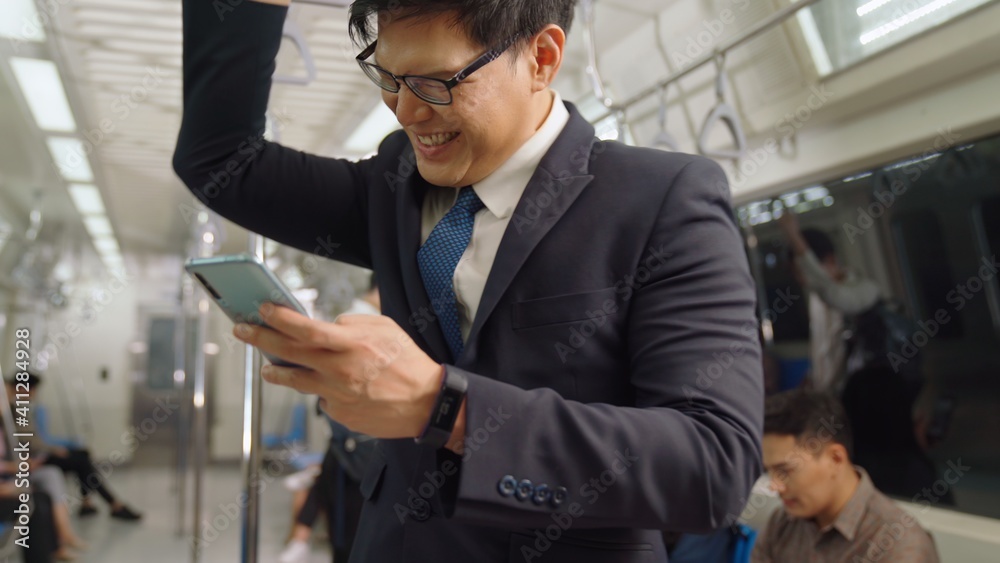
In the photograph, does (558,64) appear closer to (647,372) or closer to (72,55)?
(647,372)

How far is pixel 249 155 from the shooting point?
37.4 inches

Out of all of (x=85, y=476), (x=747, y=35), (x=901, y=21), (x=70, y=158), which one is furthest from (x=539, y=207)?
(x=85, y=476)

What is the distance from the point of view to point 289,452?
4.67 m

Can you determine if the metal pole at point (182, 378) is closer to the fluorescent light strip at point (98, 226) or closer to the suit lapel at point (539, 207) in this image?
the fluorescent light strip at point (98, 226)

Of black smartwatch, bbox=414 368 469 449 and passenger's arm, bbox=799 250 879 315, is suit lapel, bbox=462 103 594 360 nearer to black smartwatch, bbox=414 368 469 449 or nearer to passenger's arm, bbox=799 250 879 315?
black smartwatch, bbox=414 368 469 449

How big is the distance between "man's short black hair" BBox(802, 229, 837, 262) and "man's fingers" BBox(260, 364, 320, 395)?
130 inches

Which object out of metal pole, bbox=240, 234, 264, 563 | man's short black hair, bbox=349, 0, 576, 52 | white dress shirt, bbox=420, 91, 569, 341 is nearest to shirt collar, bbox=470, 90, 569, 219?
white dress shirt, bbox=420, 91, 569, 341

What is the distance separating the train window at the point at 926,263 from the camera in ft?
9.34

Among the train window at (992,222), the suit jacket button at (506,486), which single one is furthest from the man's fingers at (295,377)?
the train window at (992,222)

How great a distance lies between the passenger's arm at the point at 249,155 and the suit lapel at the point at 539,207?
318 millimetres

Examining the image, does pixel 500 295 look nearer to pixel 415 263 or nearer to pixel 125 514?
pixel 415 263

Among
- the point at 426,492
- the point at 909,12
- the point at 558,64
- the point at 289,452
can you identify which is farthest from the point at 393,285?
the point at 289,452

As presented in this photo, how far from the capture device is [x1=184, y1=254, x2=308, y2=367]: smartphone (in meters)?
0.55

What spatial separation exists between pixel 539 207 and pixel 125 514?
6.89 metres
